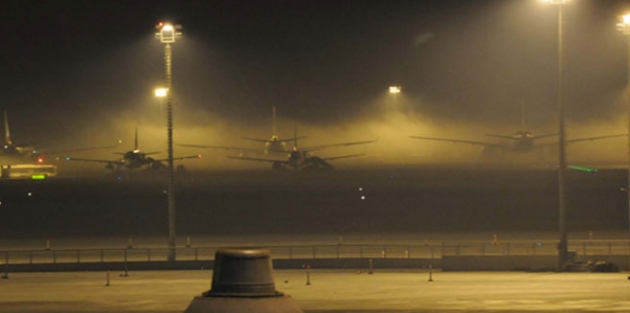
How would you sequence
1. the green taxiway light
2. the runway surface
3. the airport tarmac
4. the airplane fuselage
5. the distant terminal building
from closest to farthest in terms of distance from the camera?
the airport tarmac → the runway surface → the distant terminal building → the green taxiway light → the airplane fuselage

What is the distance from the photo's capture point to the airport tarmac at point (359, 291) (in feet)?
91.6

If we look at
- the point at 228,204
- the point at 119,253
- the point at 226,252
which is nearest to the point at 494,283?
the point at 119,253

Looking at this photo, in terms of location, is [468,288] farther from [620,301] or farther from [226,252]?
[226,252]

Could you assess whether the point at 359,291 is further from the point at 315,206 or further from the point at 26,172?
the point at 26,172

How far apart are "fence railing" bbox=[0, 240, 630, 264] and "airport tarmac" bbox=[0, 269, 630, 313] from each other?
3.99 m

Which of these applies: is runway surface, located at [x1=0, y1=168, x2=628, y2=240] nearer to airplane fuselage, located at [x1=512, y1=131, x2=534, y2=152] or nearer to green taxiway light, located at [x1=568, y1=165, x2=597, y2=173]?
green taxiway light, located at [x1=568, y1=165, x2=597, y2=173]

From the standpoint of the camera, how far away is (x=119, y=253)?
50.9 m

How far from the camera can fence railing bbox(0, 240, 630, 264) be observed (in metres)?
48.1

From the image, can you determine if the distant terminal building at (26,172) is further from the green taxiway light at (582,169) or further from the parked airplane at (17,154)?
the green taxiway light at (582,169)

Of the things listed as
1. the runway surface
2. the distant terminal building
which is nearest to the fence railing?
the runway surface

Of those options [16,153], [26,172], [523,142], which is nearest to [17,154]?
[16,153]

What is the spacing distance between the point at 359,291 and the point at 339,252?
17.1 m

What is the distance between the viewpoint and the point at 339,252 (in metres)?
50.6

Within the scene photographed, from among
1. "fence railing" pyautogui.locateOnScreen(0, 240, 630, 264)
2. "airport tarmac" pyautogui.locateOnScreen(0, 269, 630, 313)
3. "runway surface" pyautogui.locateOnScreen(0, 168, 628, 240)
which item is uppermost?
"runway surface" pyautogui.locateOnScreen(0, 168, 628, 240)
